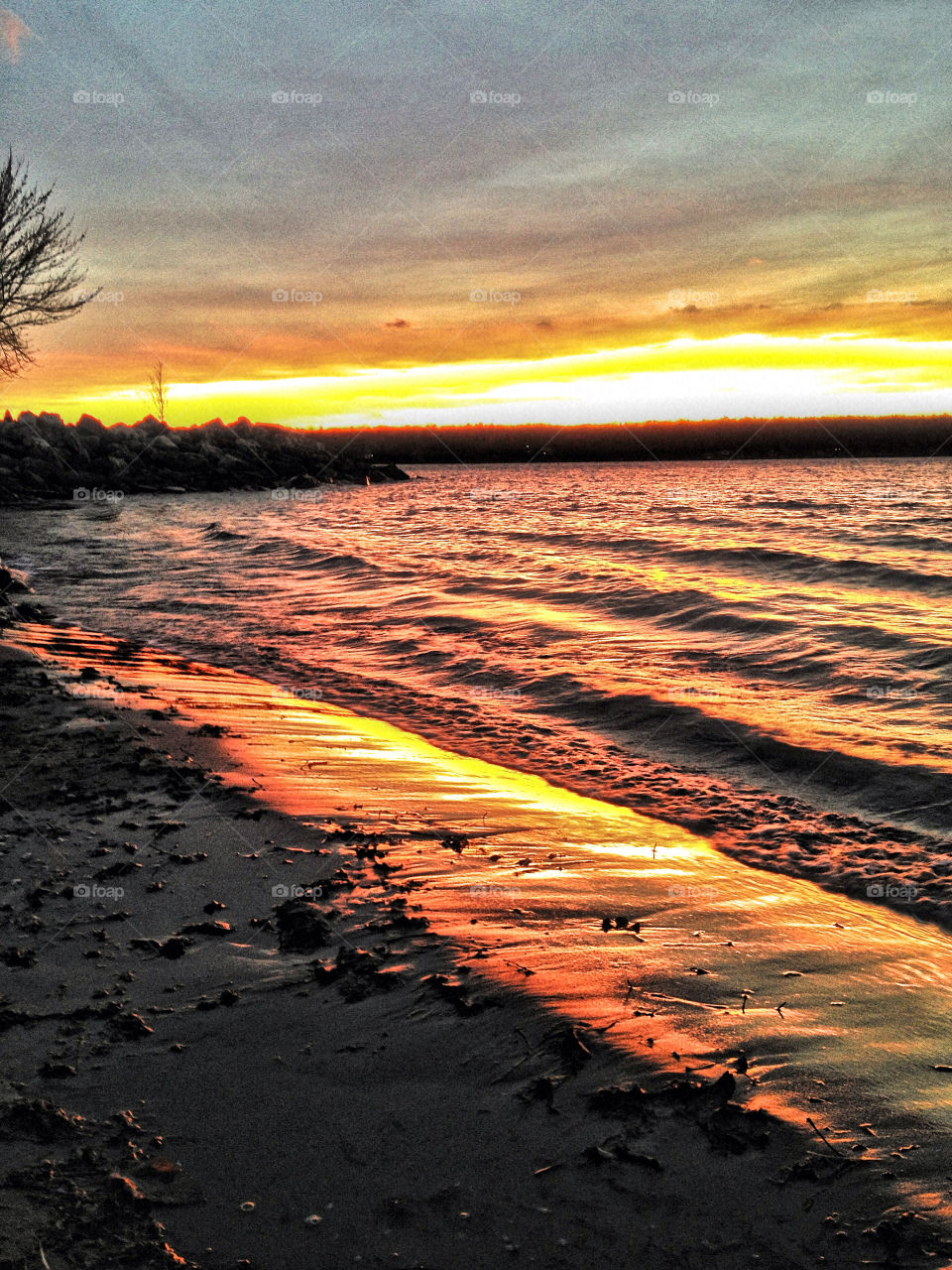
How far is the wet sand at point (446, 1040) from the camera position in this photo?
222 centimetres

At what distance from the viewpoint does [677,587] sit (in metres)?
15.2

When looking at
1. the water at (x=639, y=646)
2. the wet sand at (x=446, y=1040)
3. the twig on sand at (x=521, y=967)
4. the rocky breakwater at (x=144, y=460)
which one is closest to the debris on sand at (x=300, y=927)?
the wet sand at (x=446, y=1040)

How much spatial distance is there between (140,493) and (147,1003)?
45.3m

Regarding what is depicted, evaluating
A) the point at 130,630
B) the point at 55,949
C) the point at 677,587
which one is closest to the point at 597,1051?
the point at 55,949

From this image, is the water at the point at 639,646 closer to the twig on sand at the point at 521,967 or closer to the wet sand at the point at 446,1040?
the wet sand at the point at 446,1040

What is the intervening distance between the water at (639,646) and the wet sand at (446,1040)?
4.37ft

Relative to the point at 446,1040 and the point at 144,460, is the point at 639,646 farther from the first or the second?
the point at 144,460

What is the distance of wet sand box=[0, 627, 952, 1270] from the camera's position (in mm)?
2217

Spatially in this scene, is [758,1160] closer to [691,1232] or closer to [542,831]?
[691,1232]

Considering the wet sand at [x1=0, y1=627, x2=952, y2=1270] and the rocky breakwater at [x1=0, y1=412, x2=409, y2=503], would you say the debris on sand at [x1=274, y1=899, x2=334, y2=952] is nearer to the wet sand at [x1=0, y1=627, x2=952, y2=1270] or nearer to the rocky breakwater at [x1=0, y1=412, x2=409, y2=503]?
the wet sand at [x1=0, y1=627, x2=952, y2=1270]

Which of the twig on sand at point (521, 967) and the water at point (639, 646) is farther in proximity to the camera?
the water at point (639, 646)

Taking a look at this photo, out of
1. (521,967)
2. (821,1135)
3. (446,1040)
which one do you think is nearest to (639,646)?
(521,967)

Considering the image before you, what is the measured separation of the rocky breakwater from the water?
13630mm

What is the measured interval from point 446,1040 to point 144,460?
48564 mm
